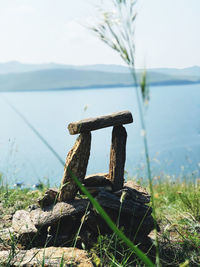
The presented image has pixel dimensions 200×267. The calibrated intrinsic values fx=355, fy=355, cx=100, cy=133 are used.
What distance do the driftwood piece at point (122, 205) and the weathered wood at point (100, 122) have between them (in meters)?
0.69

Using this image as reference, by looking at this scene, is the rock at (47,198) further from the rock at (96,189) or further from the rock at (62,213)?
the rock at (96,189)

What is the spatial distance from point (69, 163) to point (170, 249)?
1.43 m

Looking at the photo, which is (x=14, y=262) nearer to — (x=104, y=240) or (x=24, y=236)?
(x=24, y=236)

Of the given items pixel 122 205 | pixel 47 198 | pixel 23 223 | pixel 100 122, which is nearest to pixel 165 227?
pixel 122 205

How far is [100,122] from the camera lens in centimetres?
369

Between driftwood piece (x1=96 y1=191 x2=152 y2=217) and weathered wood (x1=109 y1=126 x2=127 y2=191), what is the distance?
0.87 ft

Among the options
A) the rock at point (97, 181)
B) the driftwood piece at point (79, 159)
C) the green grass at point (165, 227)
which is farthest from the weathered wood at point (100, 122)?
the green grass at point (165, 227)

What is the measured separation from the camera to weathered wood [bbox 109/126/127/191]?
3854mm

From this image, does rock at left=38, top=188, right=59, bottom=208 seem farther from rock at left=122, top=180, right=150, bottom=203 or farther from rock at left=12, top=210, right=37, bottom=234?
rock at left=122, top=180, right=150, bottom=203

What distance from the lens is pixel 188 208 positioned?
4.84 metres

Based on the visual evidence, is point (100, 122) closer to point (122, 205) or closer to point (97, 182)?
point (97, 182)

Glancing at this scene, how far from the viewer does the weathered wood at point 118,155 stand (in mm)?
3854

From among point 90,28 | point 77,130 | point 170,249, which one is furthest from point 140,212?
point 90,28

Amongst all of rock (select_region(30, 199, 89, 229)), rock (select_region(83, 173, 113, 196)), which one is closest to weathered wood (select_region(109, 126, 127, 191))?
rock (select_region(83, 173, 113, 196))
